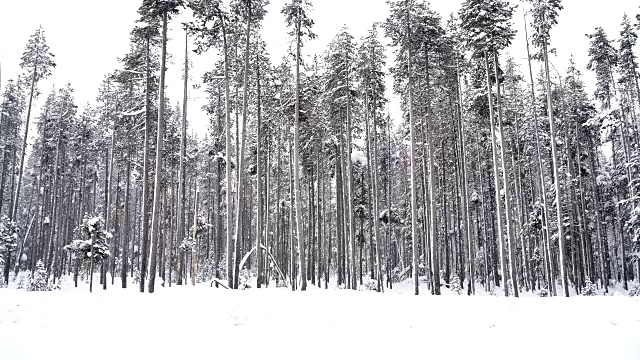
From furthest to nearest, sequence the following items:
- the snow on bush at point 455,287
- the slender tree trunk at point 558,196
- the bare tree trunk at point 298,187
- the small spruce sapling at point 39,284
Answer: the snow on bush at point 455,287 → the small spruce sapling at point 39,284 → the bare tree trunk at point 298,187 → the slender tree trunk at point 558,196

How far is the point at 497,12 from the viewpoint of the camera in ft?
69.4

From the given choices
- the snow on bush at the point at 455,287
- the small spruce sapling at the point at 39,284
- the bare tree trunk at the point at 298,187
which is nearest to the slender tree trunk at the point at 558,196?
the snow on bush at the point at 455,287

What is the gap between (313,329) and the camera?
962 cm

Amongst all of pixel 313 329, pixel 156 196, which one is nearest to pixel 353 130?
pixel 156 196

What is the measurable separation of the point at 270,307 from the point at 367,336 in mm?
3396

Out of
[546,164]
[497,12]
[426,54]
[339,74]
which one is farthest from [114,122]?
[546,164]

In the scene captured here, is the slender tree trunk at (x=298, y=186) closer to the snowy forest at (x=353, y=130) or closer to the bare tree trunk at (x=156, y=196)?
the snowy forest at (x=353, y=130)

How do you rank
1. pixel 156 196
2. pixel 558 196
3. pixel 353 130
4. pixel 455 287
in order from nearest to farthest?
1. pixel 156 196
2. pixel 558 196
3. pixel 455 287
4. pixel 353 130

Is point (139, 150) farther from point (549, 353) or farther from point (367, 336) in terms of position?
point (549, 353)

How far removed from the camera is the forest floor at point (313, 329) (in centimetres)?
823

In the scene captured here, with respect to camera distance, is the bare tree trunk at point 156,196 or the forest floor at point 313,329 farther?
the bare tree trunk at point 156,196

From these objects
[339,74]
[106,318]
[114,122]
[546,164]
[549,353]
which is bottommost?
[549,353]

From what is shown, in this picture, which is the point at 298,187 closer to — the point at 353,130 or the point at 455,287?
the point at 353,130

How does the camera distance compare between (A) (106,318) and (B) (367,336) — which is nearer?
(B) (367,336)
